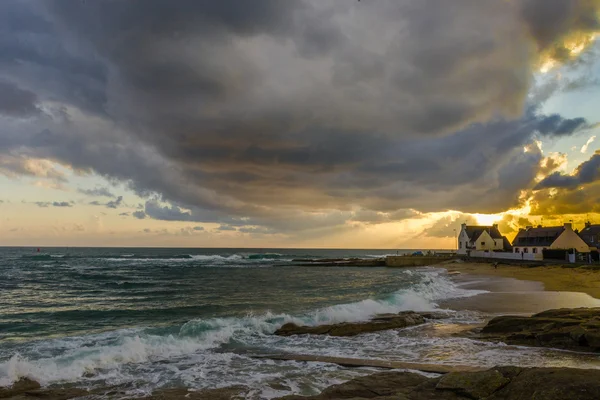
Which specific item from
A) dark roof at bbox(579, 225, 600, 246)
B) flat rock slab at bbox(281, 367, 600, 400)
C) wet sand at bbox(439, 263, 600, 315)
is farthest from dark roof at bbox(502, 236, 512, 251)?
flat rock slab at bbox(281, 367, 600, 400)

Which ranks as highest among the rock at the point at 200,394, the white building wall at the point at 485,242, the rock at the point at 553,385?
the white building wall at the point at 485,242

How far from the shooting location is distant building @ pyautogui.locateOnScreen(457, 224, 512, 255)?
89188 mm

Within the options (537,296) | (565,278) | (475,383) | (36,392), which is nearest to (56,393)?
(36,392)

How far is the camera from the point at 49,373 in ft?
40.9

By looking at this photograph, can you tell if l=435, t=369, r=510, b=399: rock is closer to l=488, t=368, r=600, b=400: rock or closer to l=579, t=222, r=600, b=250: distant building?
l=488, t=368, r=600, b=400: rock

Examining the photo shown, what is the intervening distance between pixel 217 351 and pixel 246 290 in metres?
22.3

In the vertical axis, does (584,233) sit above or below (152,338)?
above

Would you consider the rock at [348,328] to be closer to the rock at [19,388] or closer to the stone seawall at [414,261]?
the rock at [19,388]

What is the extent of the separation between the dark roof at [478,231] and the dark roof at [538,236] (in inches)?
440

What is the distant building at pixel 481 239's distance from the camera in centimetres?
8919

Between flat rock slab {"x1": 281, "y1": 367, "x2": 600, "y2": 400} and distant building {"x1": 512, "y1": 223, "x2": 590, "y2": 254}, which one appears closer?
flat rock slab {"x1": 281, "y1": 367, "x2": 600, "y2": 400}

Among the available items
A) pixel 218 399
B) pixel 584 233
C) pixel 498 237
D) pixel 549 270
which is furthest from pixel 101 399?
pixel 498 237

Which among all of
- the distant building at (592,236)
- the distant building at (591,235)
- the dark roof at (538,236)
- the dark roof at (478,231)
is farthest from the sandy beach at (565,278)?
the dark roof at (478,231)

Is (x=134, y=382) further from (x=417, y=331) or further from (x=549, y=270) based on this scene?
(x=549, y=270)
